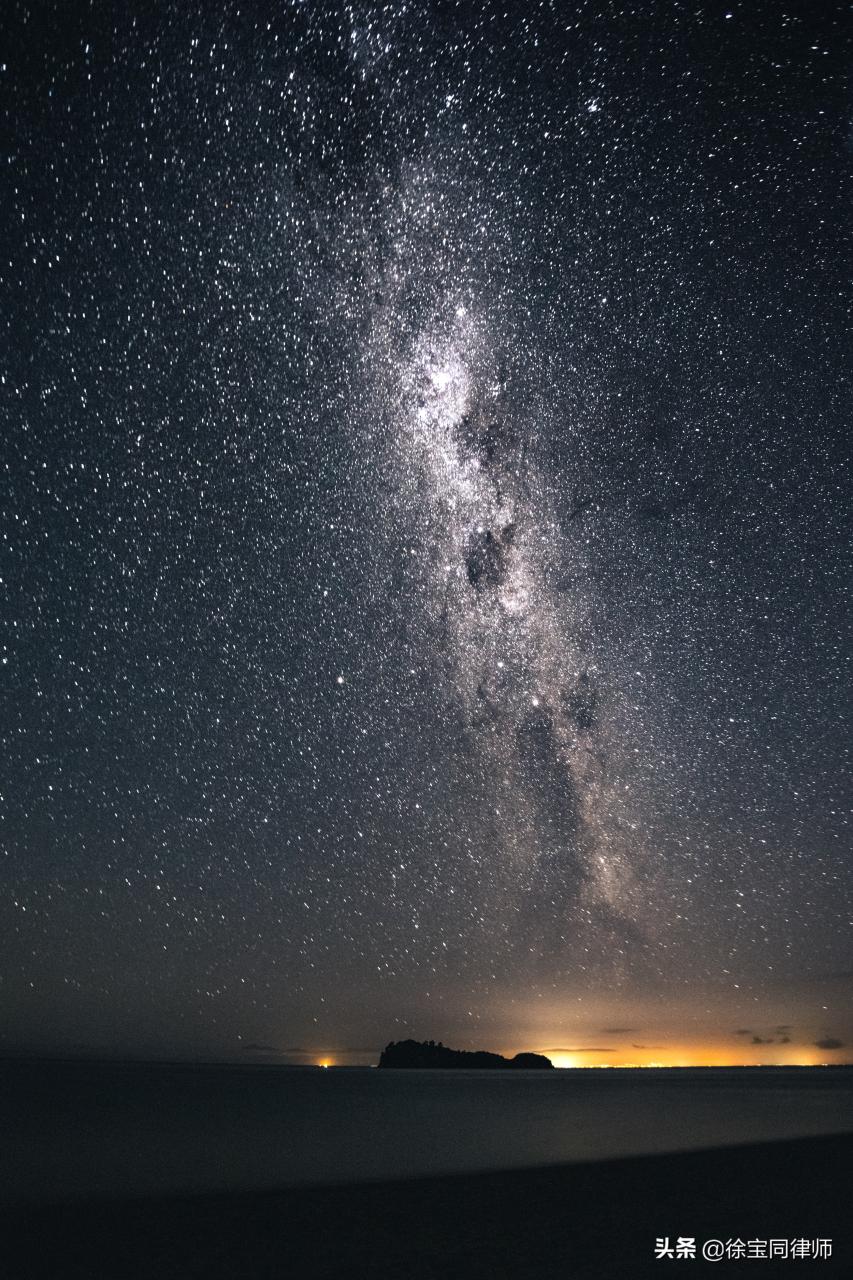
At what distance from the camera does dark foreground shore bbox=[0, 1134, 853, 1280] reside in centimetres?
834

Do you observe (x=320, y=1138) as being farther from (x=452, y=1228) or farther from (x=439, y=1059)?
(x=439, y=1059)

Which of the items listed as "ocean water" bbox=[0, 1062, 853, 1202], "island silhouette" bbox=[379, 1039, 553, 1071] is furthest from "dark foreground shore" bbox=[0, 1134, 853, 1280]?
"island silhouette" bbox=[379, 1039, 553, 1071]

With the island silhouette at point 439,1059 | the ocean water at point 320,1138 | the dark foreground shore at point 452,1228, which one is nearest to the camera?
the dark foreground shore at point 452,1228

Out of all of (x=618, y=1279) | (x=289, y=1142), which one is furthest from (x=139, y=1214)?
(x=289, y=1142)

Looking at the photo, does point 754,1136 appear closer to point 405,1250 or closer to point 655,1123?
point 655,1123

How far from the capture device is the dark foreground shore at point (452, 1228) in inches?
328

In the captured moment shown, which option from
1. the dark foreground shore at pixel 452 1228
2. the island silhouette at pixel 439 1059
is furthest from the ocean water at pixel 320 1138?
the island silhouette at pixel 439 1059

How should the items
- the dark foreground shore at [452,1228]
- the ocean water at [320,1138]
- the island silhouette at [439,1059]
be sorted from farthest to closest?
the island silhouette at [439,1059]
the ocean water at [320,1138]
the dark foreground shore at [452,1228]

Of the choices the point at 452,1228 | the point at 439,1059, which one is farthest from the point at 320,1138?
the point at 439,1059

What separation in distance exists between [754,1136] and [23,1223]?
836 inches

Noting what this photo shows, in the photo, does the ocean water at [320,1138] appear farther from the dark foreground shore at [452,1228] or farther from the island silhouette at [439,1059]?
the island silhouette at [439,1059]

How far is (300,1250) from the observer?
366 inches

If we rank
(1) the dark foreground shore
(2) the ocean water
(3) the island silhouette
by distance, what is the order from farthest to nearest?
(3) the island silhouette → (2) the ocean water → (1) the dark foreground shore

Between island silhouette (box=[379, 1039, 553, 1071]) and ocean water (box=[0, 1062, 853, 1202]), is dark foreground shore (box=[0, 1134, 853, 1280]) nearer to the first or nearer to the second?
ocean water (box=[0, 1062, 853, 1202])
